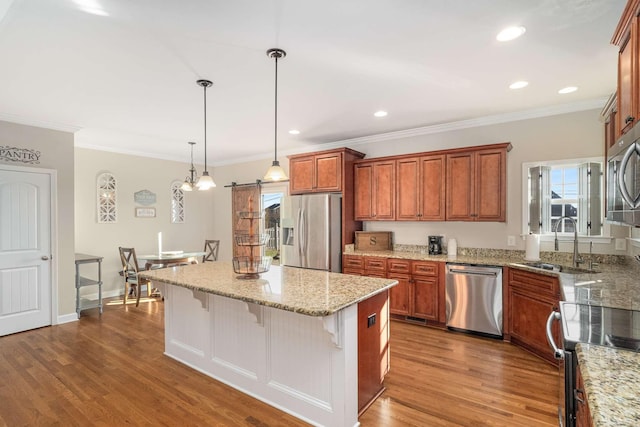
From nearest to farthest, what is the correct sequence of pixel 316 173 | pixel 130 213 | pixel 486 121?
pixel 486 121 < pixel 316 173 < pixel 130 213

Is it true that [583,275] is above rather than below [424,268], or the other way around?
above

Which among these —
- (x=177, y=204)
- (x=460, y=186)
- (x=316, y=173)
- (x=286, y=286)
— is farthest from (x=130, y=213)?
(x=460, y=186)

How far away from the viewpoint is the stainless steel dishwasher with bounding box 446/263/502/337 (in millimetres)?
3701

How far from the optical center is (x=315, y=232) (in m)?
4.90

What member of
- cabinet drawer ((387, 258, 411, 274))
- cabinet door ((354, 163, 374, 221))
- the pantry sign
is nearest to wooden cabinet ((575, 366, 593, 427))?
cabinet drawer ((387, 258, 411, 274))

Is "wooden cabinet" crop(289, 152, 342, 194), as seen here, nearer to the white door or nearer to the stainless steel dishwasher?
the stainless steel dishwasher

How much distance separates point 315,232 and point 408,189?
1502 mm

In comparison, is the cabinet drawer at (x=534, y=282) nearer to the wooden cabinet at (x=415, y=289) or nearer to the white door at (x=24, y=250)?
the wooden cabinet at (x=415, y=289)

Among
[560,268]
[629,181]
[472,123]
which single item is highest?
[472,123]

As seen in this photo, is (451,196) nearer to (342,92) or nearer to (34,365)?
(342,92)

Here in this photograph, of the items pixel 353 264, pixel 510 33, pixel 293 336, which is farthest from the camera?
pixel 353 264

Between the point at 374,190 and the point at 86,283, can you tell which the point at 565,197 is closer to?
the point at 374,190

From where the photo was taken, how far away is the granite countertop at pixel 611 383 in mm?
871

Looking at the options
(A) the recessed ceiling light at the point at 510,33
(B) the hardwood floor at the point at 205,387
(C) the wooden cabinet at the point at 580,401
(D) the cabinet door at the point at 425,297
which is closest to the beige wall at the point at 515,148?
(D) the cabinet door at the point at 425,297
